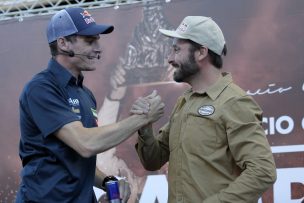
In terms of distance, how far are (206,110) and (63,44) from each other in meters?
0.77

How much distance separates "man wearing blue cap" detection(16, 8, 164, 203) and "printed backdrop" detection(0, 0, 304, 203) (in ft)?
4.09

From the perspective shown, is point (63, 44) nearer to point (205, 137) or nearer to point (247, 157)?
point (205, 137)

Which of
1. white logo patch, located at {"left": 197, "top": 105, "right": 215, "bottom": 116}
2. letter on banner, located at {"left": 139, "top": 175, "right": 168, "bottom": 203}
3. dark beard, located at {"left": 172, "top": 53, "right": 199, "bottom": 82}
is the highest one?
dark beard, located at {"left": 172, "top": 53, "right": 199, "bottom": 82}

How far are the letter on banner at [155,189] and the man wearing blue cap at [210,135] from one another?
1.22 m

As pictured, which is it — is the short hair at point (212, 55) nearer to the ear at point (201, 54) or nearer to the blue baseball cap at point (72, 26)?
the ear at point (201, 54)

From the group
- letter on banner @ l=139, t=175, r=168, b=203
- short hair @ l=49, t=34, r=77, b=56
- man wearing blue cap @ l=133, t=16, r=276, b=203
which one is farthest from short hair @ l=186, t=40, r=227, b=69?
letter on banner @ l=139, t=175, r=168, b=203

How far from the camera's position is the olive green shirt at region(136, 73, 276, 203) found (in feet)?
8.48

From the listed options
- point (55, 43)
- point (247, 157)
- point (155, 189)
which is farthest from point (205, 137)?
point (155, 189)

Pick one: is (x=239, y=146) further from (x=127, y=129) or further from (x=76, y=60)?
(x=76, y=60)

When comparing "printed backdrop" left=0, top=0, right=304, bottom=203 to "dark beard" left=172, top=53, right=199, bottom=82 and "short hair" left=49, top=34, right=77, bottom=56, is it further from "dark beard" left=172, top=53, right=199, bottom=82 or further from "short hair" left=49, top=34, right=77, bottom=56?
"short hair" left=49, top=34, right=77, bottom=56

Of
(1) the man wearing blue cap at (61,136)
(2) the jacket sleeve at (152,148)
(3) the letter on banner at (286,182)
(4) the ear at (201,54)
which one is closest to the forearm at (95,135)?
(1) the man wearing blue cap at (61,136)

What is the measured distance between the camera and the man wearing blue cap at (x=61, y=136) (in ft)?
9.03

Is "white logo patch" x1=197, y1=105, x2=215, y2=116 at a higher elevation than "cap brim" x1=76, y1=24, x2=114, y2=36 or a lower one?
lower

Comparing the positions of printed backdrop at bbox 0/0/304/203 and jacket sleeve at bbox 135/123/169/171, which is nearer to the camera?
jacket sleeve at bbox 135/123/169/171
